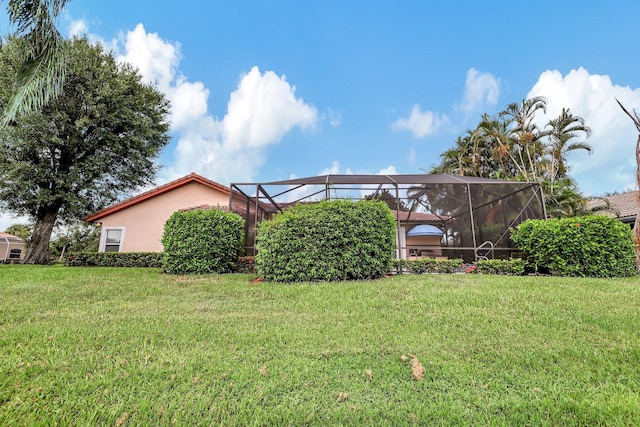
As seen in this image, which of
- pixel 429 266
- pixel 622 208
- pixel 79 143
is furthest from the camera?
pixel 622 208

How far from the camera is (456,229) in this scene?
31.7 feet

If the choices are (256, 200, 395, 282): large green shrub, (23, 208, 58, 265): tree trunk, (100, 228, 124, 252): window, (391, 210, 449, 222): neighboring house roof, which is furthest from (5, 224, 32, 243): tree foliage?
(391, 210, 449, 222): neighboring house roof

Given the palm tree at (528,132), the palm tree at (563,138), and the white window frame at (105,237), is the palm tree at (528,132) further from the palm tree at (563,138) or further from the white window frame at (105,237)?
the white window frame at (105,237)

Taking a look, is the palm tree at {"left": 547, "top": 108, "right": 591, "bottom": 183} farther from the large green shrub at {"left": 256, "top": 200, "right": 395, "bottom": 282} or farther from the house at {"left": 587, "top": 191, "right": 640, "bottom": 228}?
the large green shrub at {"left": 256, "top": 200, "right": 395, "bottom": 282}

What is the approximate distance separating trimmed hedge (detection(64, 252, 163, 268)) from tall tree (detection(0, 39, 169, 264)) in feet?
10.5

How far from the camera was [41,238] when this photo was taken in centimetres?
1426

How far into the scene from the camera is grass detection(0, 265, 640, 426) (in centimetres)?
199

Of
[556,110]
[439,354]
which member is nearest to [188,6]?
[439,354]

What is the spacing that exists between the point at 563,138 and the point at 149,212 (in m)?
22.7

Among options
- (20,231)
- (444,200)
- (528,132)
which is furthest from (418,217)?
(20,231)

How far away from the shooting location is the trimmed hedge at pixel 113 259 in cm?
1194

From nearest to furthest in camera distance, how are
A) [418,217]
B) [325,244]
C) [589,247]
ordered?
1. [325,244]
2. [589,247]
3. [418,217]

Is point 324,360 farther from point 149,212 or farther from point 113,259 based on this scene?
point 149,212

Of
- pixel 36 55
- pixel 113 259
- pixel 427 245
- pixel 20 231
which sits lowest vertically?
pixel 113 259
